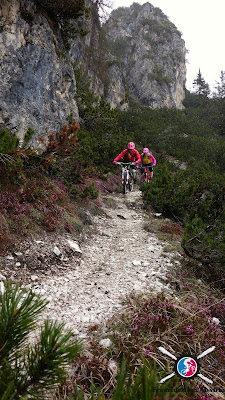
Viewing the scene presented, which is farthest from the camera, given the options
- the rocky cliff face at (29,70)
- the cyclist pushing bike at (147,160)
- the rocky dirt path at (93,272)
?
the cyclist pushing bike at (147,160)

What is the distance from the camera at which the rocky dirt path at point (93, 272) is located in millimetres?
3099

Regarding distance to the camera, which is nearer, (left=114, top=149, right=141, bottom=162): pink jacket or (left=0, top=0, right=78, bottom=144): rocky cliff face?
(left=0, top=0, right=78, bottom=144): rocky cliff face

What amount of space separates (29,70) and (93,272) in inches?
289

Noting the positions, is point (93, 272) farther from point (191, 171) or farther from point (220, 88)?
point (220, 88)

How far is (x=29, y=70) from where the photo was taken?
8125 millimetres

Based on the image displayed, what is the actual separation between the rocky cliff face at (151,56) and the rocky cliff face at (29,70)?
38.1 meters

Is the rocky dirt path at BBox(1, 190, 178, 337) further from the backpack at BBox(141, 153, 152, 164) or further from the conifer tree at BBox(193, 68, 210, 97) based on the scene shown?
the conifer tree at BBox(193, 68, 210, 97)

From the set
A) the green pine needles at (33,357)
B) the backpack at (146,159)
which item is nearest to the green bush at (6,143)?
the green pine needles at (33,357)

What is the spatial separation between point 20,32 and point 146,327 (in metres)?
9.34

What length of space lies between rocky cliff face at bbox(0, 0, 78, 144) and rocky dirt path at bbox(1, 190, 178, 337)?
4.12 meters

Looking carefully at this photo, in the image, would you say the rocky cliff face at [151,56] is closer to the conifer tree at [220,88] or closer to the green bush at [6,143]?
the conifer tree at [220,88]

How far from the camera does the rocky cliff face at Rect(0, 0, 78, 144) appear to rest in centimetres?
737

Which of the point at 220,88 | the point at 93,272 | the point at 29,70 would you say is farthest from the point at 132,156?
the point at 220,88

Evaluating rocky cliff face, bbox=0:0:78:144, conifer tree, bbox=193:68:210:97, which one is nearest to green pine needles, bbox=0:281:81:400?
rocky cliff face, bbox=0:0:78:144
